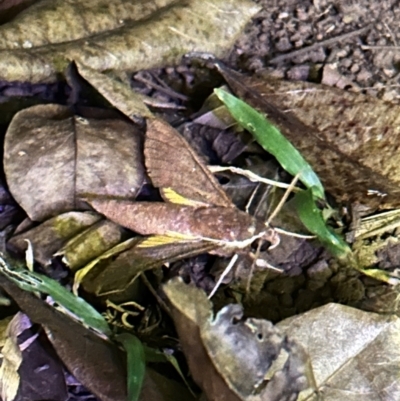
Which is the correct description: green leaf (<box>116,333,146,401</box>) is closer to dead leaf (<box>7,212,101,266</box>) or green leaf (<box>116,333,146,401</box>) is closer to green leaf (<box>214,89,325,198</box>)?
dead leaf (<box>7,212,101,266</box>)

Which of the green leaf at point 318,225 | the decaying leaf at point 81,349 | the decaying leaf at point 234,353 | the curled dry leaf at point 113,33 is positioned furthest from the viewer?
the curled dry leaf at point 113,33

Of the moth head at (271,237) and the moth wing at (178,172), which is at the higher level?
the moth wing at (178,172)

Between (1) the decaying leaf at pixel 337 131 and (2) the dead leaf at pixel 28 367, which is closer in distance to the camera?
(2) the dead leaf at pixel 28 367

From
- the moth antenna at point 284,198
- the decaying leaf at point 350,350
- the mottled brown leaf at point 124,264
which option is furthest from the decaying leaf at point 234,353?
the moth antenna at point 284,198

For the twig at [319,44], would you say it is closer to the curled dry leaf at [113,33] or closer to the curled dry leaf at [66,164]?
the curled dry leaf at [113,33]

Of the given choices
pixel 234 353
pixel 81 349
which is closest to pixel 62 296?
pixel 81 349

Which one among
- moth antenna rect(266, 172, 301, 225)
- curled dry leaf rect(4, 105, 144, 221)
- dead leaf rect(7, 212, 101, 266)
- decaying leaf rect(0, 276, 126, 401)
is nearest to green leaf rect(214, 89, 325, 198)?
moth antenna rect(266, 172, 301, 225)

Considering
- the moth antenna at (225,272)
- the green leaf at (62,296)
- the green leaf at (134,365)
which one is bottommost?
the green leaf at (134,365)
